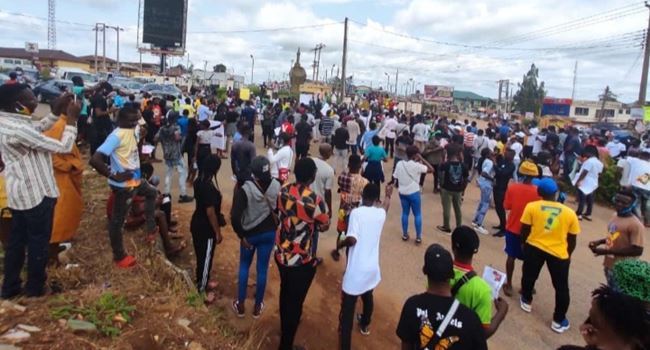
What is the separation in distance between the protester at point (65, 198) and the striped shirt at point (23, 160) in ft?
3.39

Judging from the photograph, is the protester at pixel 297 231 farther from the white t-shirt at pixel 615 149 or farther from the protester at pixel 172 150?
the white t-shirt at pixel 615 149

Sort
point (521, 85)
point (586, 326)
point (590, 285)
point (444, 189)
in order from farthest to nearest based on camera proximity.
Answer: point (521, 85) → point (444, 189) → point (590, 285) → point (586, 326)

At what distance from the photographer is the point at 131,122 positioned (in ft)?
15.4

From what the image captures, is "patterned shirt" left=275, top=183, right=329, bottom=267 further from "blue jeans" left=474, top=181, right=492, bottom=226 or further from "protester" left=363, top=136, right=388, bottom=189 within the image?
"blue jeans" left=474, top=181, right=492, bottom=226

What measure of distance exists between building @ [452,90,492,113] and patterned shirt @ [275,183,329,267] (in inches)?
3864

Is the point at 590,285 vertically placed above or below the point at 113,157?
below

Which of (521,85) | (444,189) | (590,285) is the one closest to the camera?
(590,285)

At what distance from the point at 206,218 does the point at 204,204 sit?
0.17 m

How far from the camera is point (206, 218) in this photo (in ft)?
15.6

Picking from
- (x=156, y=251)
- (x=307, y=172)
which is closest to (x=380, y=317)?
(x=307, y=172)

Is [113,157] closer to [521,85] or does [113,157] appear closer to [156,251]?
[156,251]

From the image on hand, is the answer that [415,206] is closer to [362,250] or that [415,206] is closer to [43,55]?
[362,250]

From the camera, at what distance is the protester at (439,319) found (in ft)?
7.97

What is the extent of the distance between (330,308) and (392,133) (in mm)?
10153
